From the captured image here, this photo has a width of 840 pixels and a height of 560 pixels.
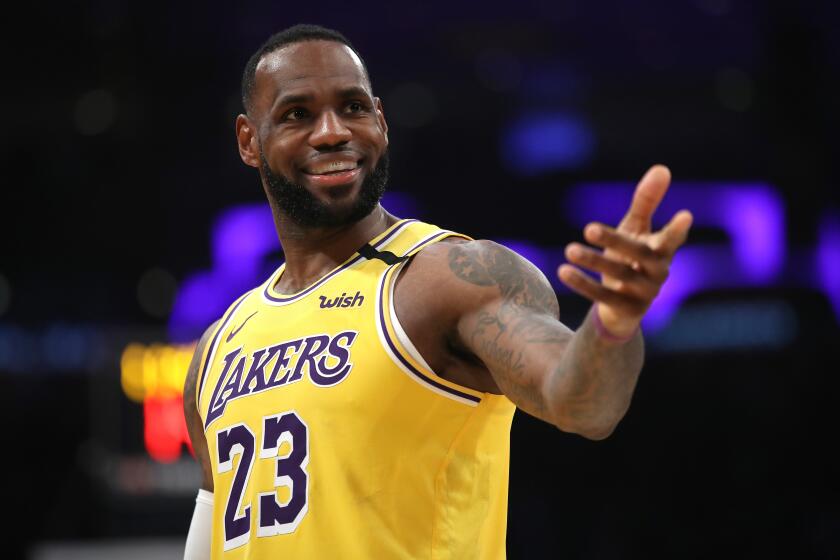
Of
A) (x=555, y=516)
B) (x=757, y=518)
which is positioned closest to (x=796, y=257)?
(x=757, y=518)

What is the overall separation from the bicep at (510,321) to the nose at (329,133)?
0.47m

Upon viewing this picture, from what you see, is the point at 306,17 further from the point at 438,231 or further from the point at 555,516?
the point at 438,231

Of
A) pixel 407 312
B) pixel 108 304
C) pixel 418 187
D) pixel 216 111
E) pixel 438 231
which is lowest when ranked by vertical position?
pixel 407 312

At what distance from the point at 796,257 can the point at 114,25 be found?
617cm

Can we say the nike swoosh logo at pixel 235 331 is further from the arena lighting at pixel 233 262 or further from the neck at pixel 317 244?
the arena lighting at pixel 233 262

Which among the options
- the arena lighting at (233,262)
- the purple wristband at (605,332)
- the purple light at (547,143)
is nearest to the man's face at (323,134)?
the purple wristband at (605,332)

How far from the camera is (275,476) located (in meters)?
2.70

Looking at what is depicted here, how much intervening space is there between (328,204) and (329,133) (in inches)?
7.3

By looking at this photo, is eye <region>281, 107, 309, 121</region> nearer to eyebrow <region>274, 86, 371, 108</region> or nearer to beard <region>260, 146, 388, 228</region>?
eyebrow <region>274, 86, 371, 108</region>

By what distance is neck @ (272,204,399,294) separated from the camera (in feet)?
9.96

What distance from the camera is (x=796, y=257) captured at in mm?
10000

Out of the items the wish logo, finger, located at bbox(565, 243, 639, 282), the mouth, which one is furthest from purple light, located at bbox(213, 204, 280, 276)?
finger, located at bbox(565, 243, 639, 282)

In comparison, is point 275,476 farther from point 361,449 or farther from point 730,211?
point 730,211

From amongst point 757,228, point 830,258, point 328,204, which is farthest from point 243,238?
point 328,204
